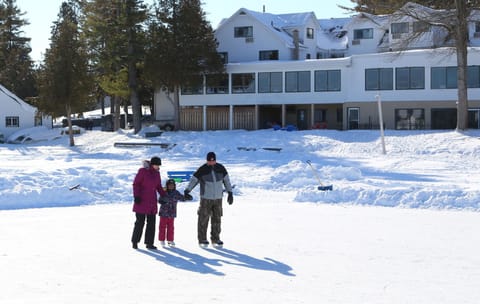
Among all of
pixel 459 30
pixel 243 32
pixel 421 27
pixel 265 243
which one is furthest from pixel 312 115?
pixel 265 243

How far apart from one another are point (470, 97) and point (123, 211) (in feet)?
97.0

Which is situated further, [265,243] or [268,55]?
[268,55]

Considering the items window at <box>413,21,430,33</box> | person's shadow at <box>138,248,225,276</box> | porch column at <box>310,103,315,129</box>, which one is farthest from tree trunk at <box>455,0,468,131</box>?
person's shadow at <box>138,248,225,276</box>

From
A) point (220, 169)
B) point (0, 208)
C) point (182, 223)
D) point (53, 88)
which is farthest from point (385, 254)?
point (53, 88)

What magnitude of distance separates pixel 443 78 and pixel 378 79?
3921 mm

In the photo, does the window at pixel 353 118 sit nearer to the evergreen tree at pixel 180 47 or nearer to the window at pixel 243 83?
the window at pixel 243 83

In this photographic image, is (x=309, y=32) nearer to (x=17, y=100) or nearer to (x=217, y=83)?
(x=217, y=83)

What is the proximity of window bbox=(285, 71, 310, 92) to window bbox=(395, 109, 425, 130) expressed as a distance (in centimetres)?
648

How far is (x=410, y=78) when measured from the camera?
42.6 m

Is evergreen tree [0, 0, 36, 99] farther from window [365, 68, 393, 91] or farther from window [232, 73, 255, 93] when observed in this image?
window [365, 68, 393, 91]

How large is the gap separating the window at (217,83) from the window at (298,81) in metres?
4.89

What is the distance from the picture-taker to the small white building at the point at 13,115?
5831cm

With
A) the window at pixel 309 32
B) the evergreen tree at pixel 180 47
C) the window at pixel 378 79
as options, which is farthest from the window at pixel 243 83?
the window at pixel 309 32

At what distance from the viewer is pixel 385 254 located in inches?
436
